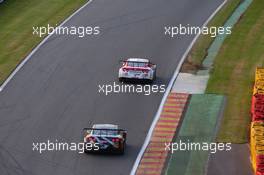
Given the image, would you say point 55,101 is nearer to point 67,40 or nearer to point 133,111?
point 133,111

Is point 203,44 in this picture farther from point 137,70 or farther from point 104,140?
point 104,140

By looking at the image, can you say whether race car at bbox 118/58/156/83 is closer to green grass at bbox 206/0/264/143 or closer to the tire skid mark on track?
the tire skid mark on track

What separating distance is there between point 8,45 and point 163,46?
10.9 metres

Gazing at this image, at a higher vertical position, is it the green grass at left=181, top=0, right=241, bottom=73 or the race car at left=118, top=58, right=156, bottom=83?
the race car at left=118, top=58, right=156, bottom=83

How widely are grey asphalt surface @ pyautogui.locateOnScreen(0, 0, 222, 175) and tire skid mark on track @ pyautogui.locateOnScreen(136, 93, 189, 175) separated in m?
0.60

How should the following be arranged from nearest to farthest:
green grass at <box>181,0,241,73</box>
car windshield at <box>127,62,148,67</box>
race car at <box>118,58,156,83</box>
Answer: race car at <box>118,58,156,83</box> → car windshield at <box>127,62,148,67</box> → green grass at <box>181,0,241,73</box>

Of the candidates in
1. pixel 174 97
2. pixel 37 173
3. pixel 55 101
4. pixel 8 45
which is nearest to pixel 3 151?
pixel 37 173

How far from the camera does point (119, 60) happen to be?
5550 cm

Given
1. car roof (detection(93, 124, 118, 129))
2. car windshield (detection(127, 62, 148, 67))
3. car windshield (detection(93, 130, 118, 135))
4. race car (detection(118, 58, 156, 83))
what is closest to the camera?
car windshield (detection(93, 130, 118, 135))

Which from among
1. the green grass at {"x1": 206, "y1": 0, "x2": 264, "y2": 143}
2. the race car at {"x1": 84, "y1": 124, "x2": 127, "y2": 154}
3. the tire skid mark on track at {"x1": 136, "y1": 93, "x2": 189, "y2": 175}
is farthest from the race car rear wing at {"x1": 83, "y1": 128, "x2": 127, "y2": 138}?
the green grass at {"x1": 206, "y1": 0, "x2": 264, "y2": 143}

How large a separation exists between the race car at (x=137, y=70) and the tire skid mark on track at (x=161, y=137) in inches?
76.5

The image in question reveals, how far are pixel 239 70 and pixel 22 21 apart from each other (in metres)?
17.6

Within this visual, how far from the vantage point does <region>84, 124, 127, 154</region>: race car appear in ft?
137

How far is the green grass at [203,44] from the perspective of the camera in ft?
181
